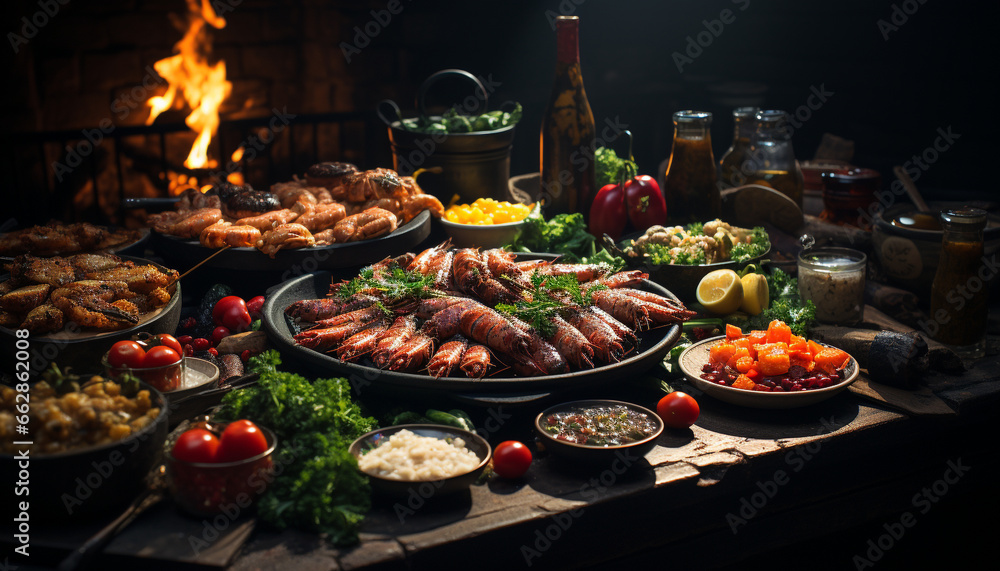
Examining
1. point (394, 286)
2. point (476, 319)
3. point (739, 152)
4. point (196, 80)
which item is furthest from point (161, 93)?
point (739, 152)

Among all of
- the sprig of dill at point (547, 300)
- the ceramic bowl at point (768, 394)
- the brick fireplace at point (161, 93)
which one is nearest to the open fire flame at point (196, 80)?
the brick fireplace at point (161, 93)

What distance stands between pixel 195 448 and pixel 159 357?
2.35 feet

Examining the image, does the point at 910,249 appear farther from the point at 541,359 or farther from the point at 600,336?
the point at 541,359

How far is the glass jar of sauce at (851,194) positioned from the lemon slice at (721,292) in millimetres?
1537

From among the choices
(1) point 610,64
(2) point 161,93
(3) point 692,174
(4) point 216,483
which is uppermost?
(1) point 610,64

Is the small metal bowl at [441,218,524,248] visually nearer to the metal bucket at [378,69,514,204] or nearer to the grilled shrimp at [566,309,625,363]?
the metal bucket at [378,69,514,204]

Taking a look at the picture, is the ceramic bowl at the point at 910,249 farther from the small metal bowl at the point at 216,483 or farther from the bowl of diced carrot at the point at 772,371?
the small metal bowl at the point at 216,483

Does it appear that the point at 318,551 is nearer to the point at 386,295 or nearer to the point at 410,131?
the point at 386,295

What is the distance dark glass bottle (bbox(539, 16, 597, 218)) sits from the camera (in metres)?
5.80

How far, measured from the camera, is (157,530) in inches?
112

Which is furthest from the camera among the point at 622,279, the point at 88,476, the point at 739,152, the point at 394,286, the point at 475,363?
the point at 739,152

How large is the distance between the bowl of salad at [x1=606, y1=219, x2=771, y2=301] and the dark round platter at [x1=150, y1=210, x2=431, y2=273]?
1.68 m

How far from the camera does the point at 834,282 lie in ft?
15.4

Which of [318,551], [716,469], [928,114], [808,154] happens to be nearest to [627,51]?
[808,154]
